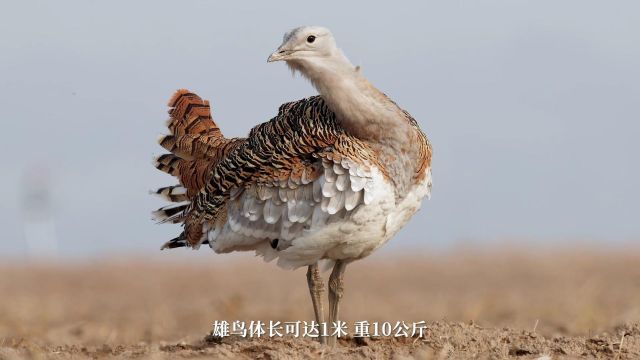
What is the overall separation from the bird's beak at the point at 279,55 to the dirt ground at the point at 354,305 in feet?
5.18

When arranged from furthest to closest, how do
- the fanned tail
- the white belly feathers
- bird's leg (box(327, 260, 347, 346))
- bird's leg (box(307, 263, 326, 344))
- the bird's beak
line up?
the fanned tail → bird's leg (box(327, 260, 347, 346)) → bird's leg (box(307, 263, 326, 344)) → the bird's beak → the white belly feathers

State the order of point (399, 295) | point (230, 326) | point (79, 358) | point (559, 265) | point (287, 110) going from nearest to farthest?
point (79, 358)
point (287, 110)
point (230, 326)
point (399, 295)
point (559, 265)

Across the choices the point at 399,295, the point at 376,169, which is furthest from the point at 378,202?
the point at 399,295

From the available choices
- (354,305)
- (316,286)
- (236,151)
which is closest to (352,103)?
(236,151)

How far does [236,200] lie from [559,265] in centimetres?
1149

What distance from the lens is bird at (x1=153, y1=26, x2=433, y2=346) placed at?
601 cm

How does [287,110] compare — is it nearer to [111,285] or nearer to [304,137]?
[304,137]

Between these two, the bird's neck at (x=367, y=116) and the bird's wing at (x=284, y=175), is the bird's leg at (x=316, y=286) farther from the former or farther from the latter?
the bird's neck at (x=367, y=116)

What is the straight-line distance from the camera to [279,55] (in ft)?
20.0

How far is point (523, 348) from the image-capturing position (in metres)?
6.23

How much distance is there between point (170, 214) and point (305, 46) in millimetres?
1818

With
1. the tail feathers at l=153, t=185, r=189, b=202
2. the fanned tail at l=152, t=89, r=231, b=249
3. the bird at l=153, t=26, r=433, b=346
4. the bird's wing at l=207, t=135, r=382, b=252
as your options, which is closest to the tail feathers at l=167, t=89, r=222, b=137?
the fanned tail at l=152, t=89, r=231, b=249

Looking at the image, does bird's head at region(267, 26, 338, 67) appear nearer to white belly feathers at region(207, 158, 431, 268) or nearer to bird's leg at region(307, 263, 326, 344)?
white belly feathers at region(207, 158, 431, 268)

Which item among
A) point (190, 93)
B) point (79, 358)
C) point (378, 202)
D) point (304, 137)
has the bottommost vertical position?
point (79, 358)
